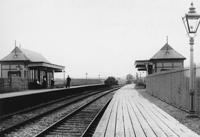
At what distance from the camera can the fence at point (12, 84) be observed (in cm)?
2555

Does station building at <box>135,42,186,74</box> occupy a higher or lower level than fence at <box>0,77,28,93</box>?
higher

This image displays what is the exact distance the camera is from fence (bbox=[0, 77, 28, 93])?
83.8 feet

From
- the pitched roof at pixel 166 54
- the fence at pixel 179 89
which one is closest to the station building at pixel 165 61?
the pitched roof at pixel 166 54

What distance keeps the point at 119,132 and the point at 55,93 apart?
15.6 meters

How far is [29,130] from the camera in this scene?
8453 mm

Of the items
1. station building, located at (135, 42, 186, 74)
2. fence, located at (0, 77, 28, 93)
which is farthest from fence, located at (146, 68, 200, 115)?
station building, located at (135, 42, 186, 74)

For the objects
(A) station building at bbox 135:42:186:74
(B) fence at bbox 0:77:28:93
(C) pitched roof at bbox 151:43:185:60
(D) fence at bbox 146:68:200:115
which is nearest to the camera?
(D) fence at bbox 146:68:200:115

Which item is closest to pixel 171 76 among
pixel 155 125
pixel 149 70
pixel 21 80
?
pixel 155 125

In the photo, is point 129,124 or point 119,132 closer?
point 119,132

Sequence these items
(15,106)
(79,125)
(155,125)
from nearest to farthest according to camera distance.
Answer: (155,125)
(79,125)
(15,106)

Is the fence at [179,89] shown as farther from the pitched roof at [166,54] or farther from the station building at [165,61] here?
the pitched roof at [166,54]

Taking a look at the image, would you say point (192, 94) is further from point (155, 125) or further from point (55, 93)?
point (55, 93)

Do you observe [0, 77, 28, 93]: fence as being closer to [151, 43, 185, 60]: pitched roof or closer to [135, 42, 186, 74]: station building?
[135, 42, 186, 74]: station building

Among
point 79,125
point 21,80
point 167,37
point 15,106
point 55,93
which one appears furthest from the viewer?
→ point 167,37
